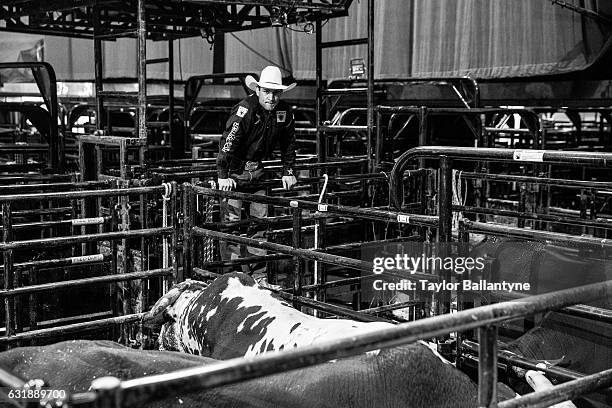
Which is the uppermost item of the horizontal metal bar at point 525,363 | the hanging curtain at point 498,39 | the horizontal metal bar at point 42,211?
the hanging curtain at point 498,39

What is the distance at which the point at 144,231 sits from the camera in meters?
5.39

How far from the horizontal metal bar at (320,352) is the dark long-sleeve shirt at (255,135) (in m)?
4.56

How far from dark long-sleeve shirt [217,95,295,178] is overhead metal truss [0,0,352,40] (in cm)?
92

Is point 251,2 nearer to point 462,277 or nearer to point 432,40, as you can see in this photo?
point 462,277

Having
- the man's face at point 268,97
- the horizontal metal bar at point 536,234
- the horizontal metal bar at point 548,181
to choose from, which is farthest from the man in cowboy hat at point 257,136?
the horizontal metal bar at point 536,234

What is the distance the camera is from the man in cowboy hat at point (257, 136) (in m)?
6.88

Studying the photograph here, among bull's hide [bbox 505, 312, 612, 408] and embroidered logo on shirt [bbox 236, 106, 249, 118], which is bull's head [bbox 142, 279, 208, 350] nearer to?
bull's hide [bbox 505, 312, 612, 408]

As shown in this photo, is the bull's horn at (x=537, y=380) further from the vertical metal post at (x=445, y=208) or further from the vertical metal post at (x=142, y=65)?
the vertical metal post at (x=142, y=65)

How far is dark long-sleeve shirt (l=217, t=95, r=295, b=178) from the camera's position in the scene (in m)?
6.88

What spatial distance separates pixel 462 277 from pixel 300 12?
5.23 metres

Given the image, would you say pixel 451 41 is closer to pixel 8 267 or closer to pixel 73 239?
pixel 73 239

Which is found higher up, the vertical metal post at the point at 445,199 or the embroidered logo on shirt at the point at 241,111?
the embroidered logo on shirt at the point at 241,111

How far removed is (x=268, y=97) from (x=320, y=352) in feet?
17.3

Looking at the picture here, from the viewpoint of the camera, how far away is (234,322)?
14.2 feet
